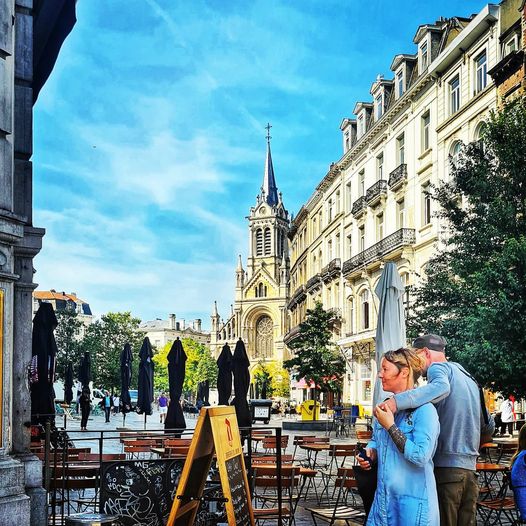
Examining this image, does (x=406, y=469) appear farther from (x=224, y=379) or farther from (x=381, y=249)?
(x=381, y=249)

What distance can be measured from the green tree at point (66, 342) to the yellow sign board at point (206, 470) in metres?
55.8

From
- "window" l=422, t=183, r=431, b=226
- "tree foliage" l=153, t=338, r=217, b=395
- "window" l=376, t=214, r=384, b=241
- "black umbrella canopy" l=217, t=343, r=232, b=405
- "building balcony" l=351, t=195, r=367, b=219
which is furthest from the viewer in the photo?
"tree foliage" l=153, t=338, r=217, b=395

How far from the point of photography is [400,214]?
1532 inches

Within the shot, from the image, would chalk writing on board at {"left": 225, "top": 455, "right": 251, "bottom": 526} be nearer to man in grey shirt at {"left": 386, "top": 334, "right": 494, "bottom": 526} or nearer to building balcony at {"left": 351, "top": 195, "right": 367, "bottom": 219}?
man in grey shirt at {"left": 386, "top": 334, "right": 494, "bottom": 526}

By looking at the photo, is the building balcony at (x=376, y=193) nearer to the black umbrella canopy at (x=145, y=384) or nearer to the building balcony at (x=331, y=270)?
the building balcony at (x=331, y=270)

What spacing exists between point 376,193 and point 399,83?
5.71 metres

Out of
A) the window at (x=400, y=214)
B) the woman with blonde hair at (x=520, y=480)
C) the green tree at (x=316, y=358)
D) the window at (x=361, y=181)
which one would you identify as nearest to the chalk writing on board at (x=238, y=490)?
the woman with blonde hair at (x=520, y=480)

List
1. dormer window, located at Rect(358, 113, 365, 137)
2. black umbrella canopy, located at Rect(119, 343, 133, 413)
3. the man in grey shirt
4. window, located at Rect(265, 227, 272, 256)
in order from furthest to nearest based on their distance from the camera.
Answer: window, located at Rect(265, 227, 272, 256)
dormer window, located at Rect(358, 113, 365, 137)
black umbrella canopy, located at Rect(119, 343, 133, 413)
the man in grey shirt

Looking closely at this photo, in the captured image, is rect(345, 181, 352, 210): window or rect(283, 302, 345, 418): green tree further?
rect(345, 181, 352, 210): window

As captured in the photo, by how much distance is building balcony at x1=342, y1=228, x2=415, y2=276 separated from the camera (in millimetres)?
36562

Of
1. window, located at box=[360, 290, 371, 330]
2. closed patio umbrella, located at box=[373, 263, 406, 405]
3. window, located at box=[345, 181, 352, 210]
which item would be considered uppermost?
window, located at box=[345, 181, 352, 210]

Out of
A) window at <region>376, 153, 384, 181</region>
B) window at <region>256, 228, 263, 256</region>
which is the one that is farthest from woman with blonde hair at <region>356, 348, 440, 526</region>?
window at <region>256, 228, 263, 256</region>

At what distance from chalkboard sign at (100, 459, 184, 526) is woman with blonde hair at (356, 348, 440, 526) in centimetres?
348

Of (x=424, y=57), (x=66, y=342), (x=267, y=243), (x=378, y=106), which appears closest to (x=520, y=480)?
(x=424, y=57)
